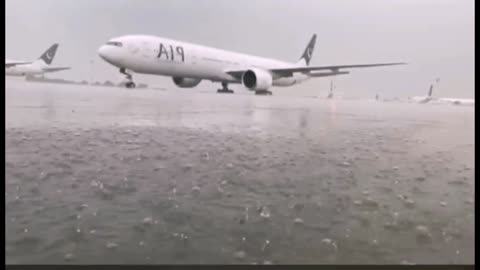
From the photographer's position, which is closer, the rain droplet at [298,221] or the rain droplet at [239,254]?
the rain droplet at [239,254]

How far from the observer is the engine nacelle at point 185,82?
24281mm

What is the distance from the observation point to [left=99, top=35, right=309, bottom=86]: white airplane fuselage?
1938 cm

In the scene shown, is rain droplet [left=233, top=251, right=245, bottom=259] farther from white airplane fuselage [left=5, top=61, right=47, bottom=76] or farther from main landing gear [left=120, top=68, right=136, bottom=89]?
white airplane fuselage [left=5, top=61, right=47, bottom=76]

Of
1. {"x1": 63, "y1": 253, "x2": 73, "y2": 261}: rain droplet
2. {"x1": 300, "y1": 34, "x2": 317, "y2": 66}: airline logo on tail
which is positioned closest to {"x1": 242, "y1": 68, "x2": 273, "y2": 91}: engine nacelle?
{"x1": 300, "y1": 34, "x2": 317, "y2": 66}: airline logo on tail

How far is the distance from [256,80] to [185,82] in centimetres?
456

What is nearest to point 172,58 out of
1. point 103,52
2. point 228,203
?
point 103,52

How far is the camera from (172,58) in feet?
67.3

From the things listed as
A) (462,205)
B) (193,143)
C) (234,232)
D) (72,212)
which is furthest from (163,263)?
(193,143)

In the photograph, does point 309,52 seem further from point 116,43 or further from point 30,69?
point 30,69

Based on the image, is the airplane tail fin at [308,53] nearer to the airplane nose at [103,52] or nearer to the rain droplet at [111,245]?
the airplane nose at [103,52]

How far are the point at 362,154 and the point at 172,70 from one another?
18.1 metres

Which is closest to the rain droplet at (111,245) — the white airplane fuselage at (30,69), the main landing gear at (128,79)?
the main landing gear at (128,79)

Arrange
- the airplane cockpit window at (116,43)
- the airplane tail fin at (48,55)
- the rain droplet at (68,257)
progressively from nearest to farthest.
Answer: the rain droplet at (68,257), the airplane cockpit window at (116,43), the airplane tail fin at (48,55)

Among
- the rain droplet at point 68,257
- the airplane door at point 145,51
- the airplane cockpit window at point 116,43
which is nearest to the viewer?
the rain droplet at point 68,257
